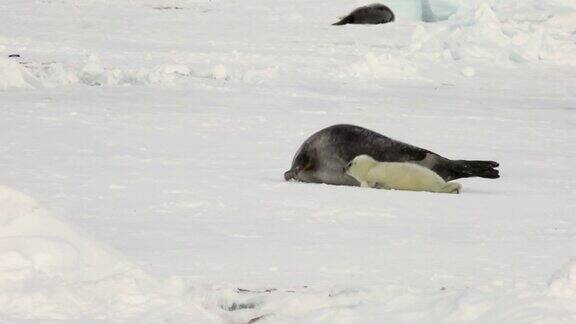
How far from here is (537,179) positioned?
6.12 m

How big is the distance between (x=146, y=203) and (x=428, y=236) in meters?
1.13

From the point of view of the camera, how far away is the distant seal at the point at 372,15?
16609 millimetres

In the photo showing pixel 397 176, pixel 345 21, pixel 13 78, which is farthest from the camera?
pixel 345 21

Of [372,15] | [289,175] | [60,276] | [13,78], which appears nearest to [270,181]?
[289,175]

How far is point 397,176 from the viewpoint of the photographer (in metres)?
5.41

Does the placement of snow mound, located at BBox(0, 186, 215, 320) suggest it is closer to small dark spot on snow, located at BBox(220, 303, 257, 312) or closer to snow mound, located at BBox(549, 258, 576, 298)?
small dark spot on snow, located at BBox(220, 303, 257, 312)

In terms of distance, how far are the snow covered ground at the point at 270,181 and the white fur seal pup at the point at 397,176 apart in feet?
0.44

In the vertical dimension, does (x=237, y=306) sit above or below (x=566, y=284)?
below

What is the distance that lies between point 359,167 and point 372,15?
1170 cm

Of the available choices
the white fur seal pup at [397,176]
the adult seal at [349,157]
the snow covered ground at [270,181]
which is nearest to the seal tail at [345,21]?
the snow covered ground at [270,181]

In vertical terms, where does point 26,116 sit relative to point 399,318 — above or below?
below

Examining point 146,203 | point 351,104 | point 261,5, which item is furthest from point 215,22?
point 146,203

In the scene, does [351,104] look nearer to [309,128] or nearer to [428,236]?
[309,128]

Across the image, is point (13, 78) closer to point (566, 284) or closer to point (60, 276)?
point (60, 276)
